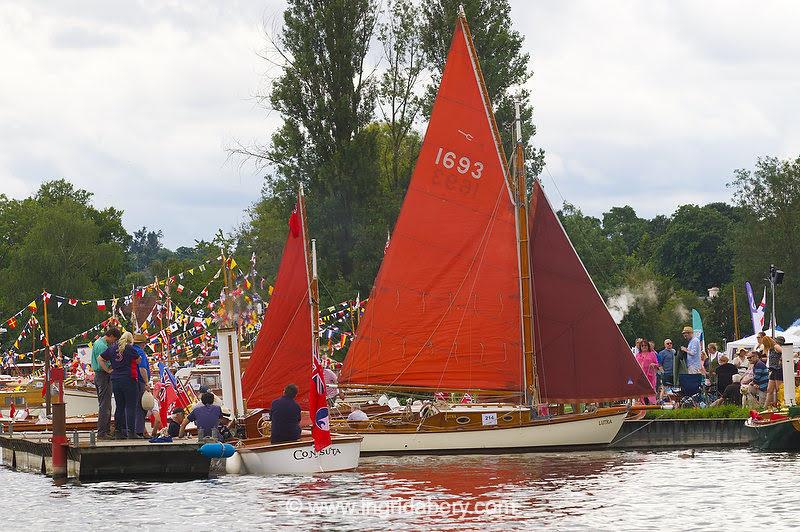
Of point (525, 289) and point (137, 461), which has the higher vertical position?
point (525, 289)

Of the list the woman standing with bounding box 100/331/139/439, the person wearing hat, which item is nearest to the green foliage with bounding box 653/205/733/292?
the person wearing hat

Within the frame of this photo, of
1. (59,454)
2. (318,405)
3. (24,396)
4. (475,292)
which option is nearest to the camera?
(318,405)

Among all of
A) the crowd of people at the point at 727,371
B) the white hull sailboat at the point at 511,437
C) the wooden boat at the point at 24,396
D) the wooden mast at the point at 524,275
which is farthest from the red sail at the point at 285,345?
the wooden boat at the point at 24,396

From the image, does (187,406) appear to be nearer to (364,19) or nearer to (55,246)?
(364,19)

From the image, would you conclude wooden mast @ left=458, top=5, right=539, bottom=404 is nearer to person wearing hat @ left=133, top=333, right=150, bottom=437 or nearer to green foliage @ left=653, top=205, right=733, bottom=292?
person wearing hat @ left=133, top=333, right=150, bottom=437

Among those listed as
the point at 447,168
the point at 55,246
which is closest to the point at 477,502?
the point at 447,168

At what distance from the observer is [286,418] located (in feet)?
94.7

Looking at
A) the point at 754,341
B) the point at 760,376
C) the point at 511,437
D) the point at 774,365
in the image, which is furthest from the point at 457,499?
the point at 754,341

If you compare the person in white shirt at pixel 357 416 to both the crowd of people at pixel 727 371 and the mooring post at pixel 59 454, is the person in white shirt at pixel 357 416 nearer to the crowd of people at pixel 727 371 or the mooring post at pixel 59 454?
the crowd of people at pixel 727 371

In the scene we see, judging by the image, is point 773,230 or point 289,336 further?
point 773,230

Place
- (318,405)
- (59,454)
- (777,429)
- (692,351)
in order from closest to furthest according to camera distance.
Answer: (318,405) → (59,454) → (777,429) → (692,351)

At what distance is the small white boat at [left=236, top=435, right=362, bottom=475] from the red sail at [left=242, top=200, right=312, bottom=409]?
21.2 feet

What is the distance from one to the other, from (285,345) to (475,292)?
5028mm

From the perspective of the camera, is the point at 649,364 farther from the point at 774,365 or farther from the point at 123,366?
the point at 123,366
